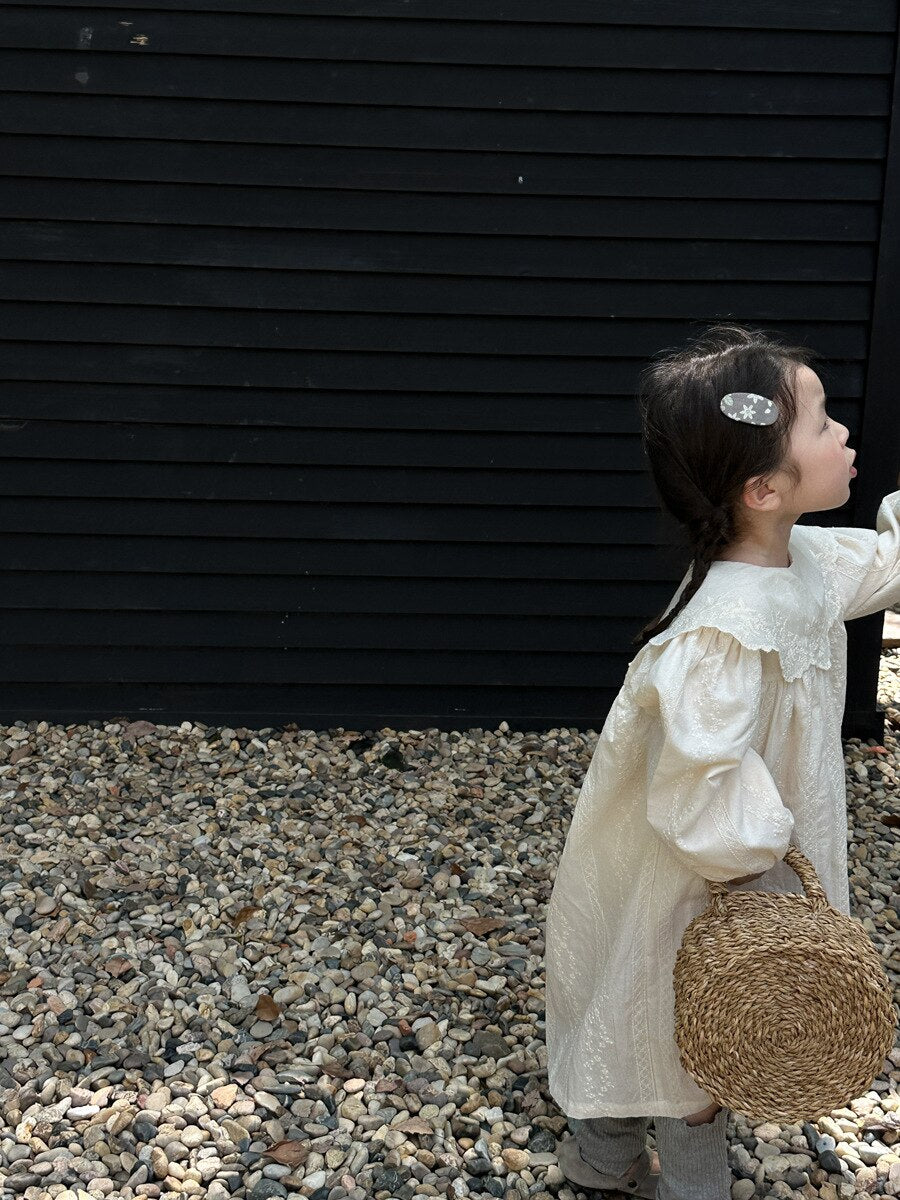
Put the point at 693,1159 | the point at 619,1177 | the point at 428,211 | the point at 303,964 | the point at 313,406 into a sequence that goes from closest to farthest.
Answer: the point at 693,1159 < the point at 619,1177 < the point at 303,964 < the point at 428,211 < the point at 313,406

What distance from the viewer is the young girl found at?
1.48m

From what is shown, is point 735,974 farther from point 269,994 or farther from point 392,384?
point 392,384

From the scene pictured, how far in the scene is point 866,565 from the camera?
5.77 feet

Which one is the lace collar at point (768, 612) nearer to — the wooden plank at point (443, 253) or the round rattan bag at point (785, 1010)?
the round rattan bag at point (785, 1010)

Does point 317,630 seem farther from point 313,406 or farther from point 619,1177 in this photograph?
point 619,1177

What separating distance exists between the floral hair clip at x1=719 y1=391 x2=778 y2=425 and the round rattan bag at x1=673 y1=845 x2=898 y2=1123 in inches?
23.0

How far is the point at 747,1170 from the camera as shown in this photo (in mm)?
1878

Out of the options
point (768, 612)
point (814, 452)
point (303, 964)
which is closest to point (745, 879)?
point (768, 612)

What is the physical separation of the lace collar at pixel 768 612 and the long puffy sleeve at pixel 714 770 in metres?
0.02

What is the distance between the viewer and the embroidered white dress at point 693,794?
1.46 m

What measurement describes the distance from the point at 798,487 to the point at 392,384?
1856 millimetres

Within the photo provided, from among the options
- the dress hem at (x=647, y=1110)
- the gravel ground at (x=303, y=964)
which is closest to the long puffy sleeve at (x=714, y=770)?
the dress hem at (x=647, y=1110)

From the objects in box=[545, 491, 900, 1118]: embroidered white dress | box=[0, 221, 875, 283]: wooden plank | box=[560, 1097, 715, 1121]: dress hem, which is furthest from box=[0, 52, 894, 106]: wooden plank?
box=[560, 1097, 715, 1121]: dress hem

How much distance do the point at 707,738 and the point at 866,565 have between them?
1.58 feet
